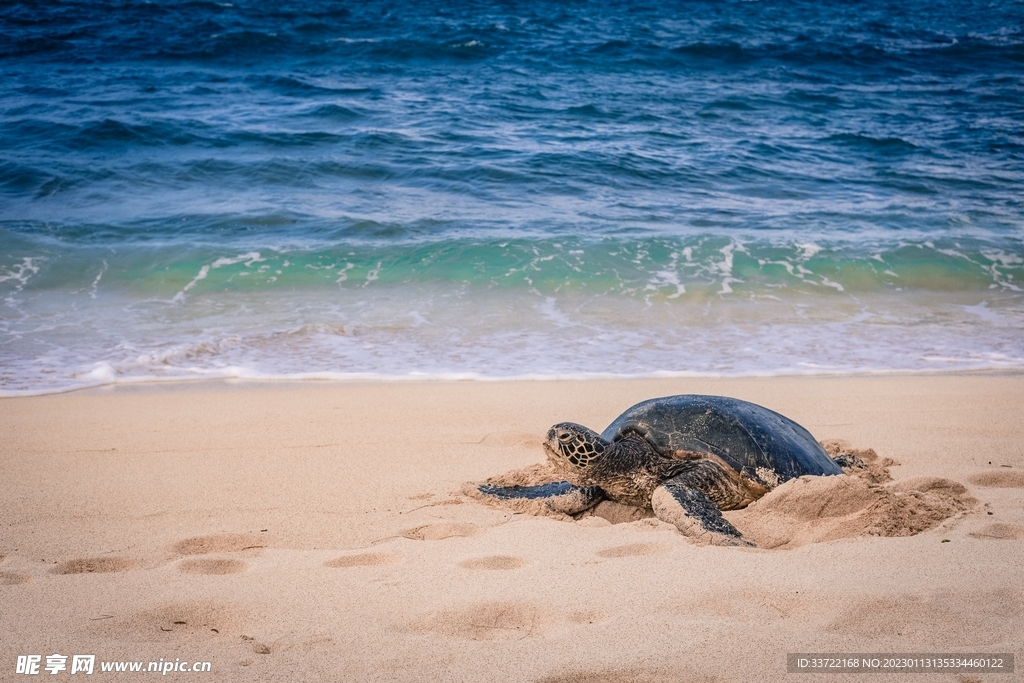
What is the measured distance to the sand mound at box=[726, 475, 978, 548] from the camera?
2850 millimetres

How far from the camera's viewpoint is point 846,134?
45.5ft

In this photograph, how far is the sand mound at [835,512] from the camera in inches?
112

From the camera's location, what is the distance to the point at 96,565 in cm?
263

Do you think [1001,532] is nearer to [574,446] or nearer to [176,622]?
[574,446]

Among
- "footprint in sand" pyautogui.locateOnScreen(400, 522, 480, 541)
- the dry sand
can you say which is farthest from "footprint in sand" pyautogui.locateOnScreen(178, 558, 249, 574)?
"footprint in sand" pyautogui.locateOnScreen(400, 522, 480, 541)

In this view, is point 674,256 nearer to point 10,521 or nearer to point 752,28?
point 10,521

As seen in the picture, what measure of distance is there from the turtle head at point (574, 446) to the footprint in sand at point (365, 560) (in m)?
0.86

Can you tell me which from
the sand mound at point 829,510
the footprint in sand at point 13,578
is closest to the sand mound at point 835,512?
the sand mound at point 829,510

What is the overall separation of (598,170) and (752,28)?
387 inches

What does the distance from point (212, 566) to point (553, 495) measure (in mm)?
1413

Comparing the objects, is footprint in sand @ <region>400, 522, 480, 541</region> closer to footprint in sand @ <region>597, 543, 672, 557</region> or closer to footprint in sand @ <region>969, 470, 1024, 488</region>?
footprint in sand @ <region>597, 543, 672, 557</region>

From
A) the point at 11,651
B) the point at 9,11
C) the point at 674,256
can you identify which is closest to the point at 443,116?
the point at 674,256

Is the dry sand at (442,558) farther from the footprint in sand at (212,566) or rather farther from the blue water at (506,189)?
the blue water at (506,189)

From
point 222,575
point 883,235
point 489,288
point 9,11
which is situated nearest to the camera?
point 222,575
